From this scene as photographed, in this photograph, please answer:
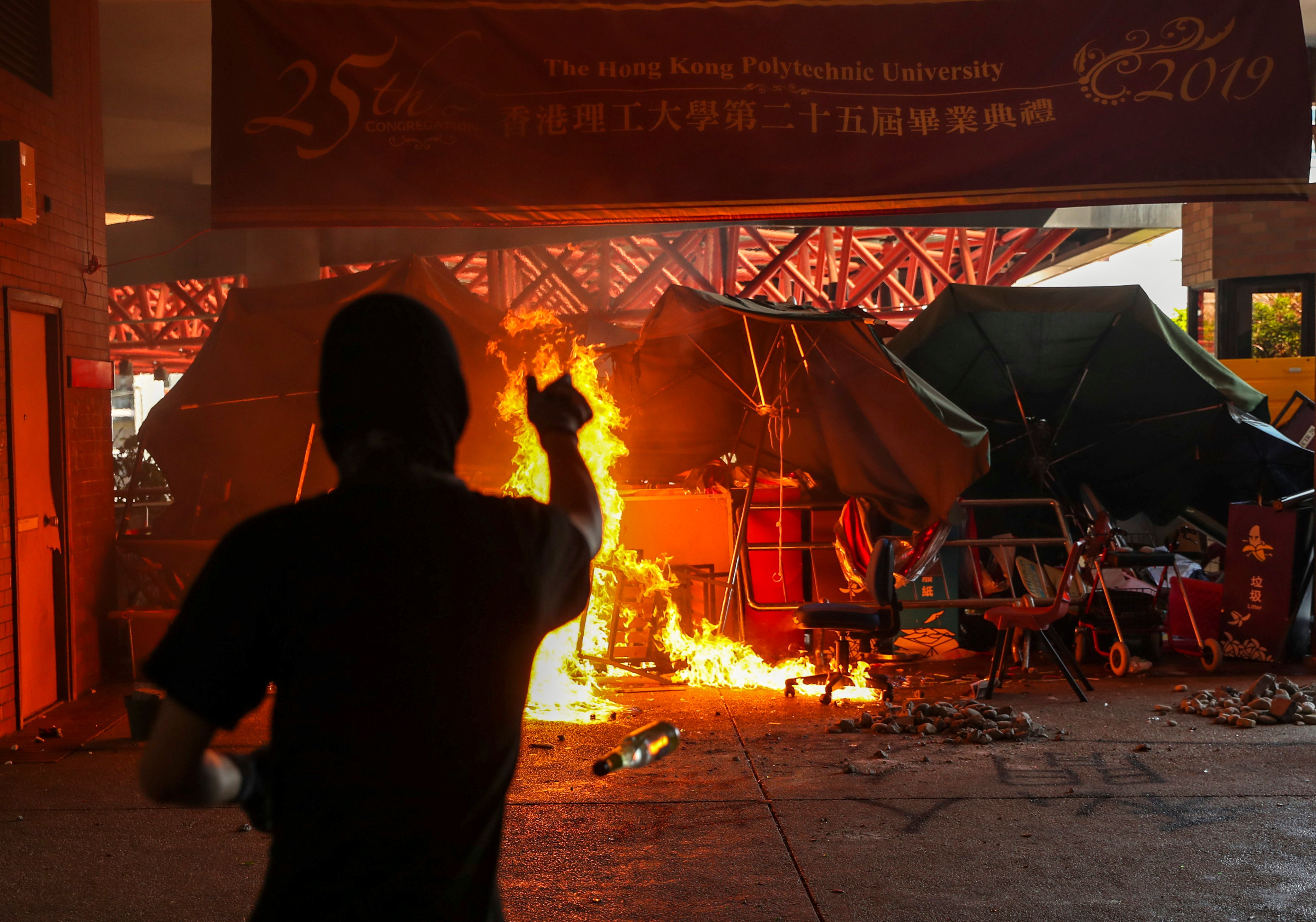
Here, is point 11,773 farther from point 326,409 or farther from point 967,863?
point 326,409

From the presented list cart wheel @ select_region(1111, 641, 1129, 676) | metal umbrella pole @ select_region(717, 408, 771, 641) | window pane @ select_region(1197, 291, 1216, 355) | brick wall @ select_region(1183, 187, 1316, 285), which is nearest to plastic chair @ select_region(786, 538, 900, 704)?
metal umbrella pole @ select_region(717, 408, 771, 641)

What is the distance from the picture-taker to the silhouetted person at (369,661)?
1.68m

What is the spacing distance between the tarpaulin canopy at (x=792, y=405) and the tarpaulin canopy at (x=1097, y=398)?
1391 mm

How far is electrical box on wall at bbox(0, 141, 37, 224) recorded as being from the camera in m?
6.91

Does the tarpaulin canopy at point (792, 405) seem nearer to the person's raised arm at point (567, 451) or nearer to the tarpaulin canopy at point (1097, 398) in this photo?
the tarpaulin canopy at point (1097, 398)

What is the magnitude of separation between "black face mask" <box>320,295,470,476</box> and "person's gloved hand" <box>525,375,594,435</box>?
0.29m

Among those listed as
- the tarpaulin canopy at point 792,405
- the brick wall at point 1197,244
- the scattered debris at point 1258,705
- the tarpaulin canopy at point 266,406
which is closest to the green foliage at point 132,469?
the tarpaulin canopy at point 266,406

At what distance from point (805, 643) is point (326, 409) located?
23.9 feet

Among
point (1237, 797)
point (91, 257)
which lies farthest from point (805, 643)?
point (91, 257)

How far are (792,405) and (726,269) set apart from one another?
10541mm

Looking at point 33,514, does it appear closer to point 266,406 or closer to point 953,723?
point 266,406

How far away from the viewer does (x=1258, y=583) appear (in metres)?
8.97

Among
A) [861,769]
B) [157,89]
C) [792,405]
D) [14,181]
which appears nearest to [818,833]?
[861,769]

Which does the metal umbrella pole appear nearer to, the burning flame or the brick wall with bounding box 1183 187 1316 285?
the burning flame
